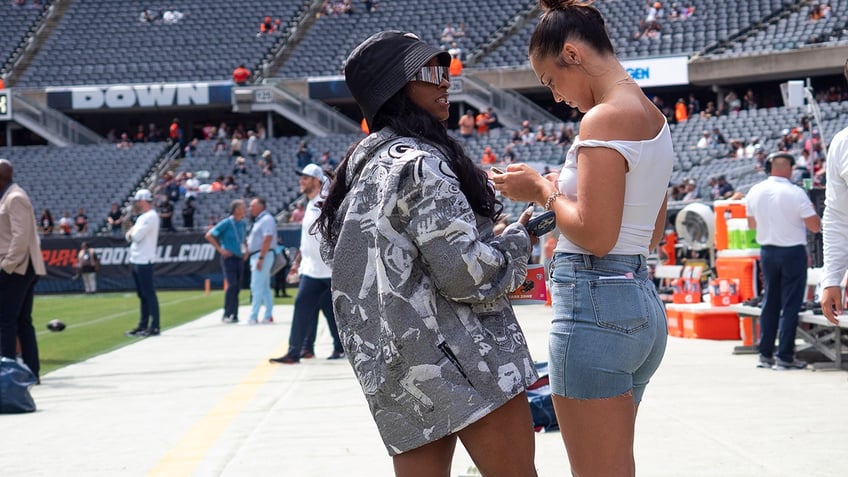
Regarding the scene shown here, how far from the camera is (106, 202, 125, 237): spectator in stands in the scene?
35.7 meters

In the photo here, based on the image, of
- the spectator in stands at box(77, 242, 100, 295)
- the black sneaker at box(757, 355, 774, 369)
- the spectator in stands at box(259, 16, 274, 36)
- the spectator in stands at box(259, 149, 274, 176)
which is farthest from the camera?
the spectator in stands at box(259, 16, 274, 36)

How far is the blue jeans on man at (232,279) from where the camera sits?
55.2 ft

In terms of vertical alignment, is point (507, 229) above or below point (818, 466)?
above

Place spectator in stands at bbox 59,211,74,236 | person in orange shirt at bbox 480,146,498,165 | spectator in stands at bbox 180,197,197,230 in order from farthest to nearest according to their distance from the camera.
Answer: spectator in stands at bbox 59,211,74,236 < spectator in stands at bbox 180,197,197,230 < person in orange shirt at bbox 480,146,498,165

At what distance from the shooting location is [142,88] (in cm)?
4450

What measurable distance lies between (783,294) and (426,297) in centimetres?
731

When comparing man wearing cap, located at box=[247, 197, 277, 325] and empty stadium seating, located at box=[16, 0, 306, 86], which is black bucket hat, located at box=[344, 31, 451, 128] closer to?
man wearing cap, located at box=[247, 197, 277, 325]

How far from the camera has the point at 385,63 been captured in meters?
3.11

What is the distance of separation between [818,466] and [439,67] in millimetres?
3360

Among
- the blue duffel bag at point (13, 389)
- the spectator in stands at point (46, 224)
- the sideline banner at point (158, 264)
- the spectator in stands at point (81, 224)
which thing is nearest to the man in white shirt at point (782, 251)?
the blue duffel bag at point (13, 389)

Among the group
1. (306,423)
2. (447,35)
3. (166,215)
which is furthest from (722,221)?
(447,35)

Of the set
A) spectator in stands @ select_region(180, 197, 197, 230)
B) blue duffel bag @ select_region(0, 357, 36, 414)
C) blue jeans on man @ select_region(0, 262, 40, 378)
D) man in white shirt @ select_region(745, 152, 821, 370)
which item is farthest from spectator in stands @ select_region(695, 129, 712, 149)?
blue duffel bag @ select_region(0, 357, 36, 414)

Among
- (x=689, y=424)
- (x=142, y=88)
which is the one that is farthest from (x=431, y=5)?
(x=689, y=424)

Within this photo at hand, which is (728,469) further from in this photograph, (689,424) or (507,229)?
(507,229)
